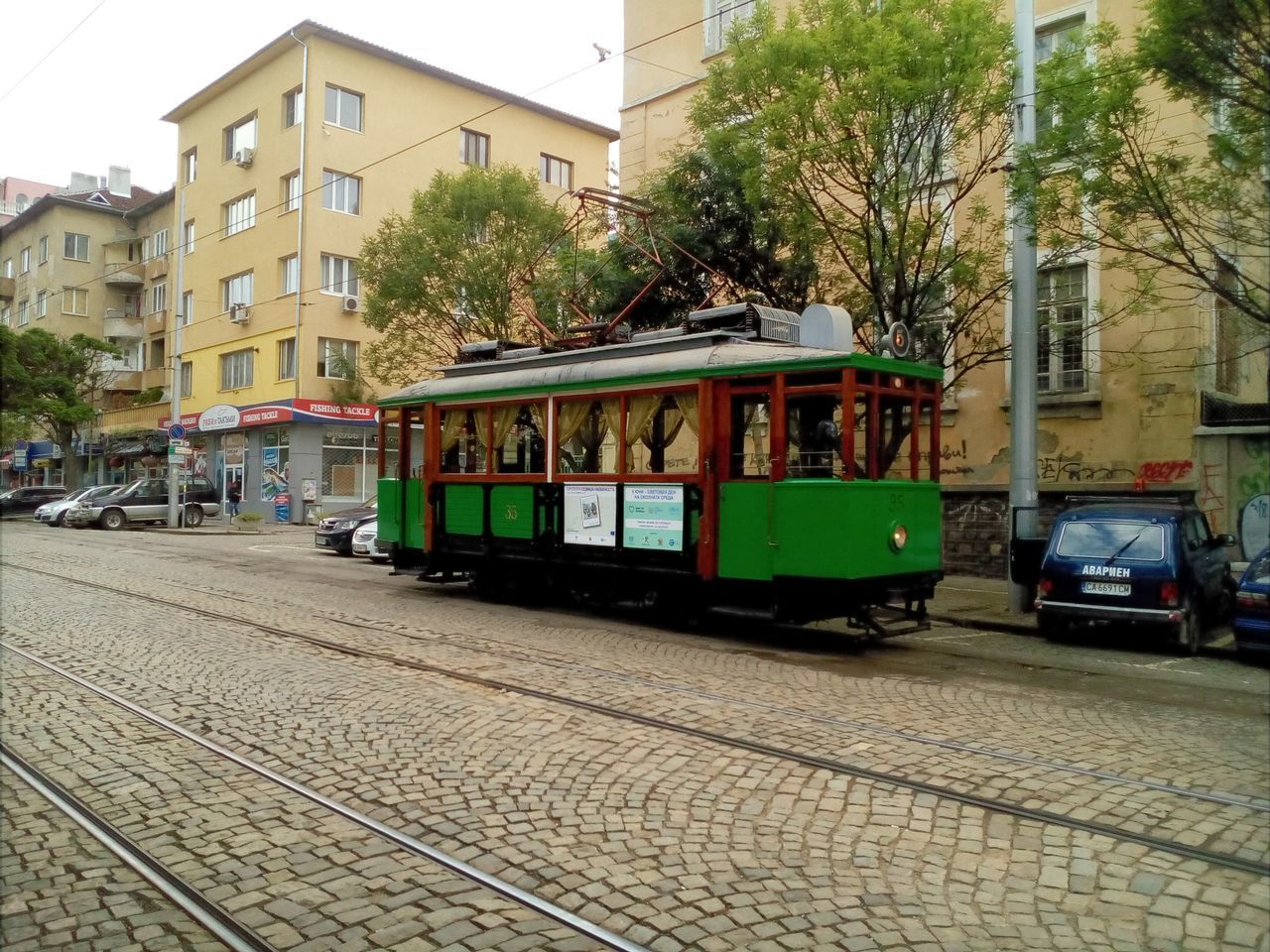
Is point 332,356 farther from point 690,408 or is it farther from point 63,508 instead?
point 690,408

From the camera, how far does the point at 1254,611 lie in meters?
10.2

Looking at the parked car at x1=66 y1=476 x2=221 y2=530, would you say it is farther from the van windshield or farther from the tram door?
the van windshield

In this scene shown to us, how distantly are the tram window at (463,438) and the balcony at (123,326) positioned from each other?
138 feet

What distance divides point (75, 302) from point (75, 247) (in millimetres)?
2829

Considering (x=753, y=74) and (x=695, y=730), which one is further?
(x=753, y=74)

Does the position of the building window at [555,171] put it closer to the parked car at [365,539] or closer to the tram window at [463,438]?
the parked car at [365,539]

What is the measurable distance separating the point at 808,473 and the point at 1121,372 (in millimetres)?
8276

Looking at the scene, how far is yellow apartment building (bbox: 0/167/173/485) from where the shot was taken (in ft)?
163

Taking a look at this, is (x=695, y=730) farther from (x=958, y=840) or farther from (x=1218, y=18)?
(x=1218, y=18)

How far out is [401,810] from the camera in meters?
5.02

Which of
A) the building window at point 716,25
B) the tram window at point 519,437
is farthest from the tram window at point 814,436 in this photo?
the building window at point 716,25

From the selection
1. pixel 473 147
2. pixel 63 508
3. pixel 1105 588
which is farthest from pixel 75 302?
pixel 1105 588

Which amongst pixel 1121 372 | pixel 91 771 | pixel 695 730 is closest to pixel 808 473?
pixel 695 730

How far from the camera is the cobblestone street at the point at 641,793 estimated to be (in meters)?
3.87
